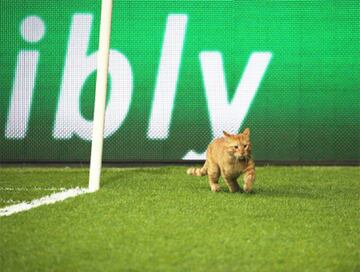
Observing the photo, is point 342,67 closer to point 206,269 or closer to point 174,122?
point 174,122

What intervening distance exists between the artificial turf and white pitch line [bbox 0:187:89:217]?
155 mm

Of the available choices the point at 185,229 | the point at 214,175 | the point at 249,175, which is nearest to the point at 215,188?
the point at 214,175

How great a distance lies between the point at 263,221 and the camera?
5.25m

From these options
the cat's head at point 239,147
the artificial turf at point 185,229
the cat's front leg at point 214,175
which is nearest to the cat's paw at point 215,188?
the cat's front leg at point 214,175

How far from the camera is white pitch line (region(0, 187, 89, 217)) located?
5.81 metres

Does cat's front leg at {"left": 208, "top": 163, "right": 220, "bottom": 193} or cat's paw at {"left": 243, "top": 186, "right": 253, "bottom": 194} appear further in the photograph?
cat's front leg at {"left": 208, "top": 163, "right": 220, "bottom": 193}

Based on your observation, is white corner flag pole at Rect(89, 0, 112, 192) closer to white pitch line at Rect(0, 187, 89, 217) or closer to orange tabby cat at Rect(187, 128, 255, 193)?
white pitch line at Rect(0, 187, 89, 217)

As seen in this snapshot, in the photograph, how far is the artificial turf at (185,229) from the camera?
4.02m

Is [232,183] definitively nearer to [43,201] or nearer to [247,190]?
[247,190]

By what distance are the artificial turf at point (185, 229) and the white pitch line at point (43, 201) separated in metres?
0.16

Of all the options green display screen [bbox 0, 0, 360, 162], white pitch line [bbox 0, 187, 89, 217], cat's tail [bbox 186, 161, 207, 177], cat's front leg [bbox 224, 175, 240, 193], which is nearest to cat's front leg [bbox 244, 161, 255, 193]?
cat's front leg [bbox 224, 175, 240, 193]

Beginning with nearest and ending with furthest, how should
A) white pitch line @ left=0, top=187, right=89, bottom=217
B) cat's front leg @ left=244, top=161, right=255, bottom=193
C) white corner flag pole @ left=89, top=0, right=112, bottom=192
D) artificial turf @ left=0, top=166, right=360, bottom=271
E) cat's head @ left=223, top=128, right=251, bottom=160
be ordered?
artificial turf @ left=0, top=166, right=360, bottom=271 < white pitch line @ left=0, top=187, right=89, bottom=217 < cat's head @ left=223, top=128, right=251, bottom=160 < cat's front leg @ left=244, top=161, right=255, bottom=193 < white corner flag pole @ left=89, top=0, right=112, bottom=192

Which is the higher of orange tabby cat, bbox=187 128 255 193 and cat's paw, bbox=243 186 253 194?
orange tabby cat, bbox=187 128 255 193

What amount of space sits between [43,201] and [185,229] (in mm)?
1769
